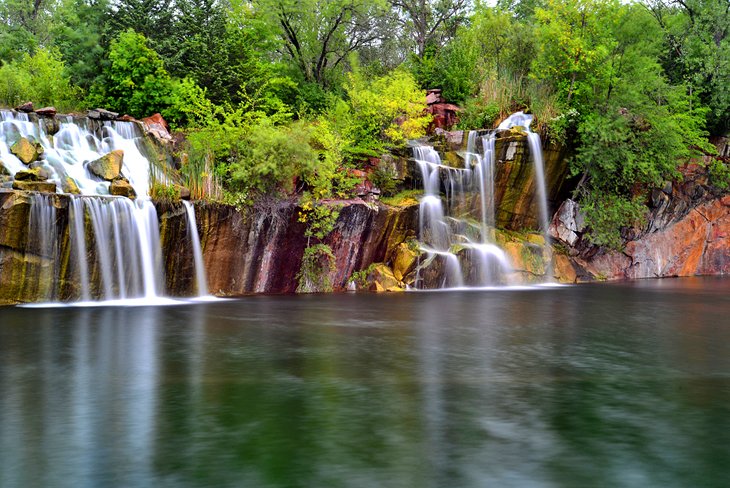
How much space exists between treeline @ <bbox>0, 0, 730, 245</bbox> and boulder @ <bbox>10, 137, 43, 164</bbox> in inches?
168

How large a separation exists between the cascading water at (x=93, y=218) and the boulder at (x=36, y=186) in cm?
60

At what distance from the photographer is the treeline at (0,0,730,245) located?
814 inches

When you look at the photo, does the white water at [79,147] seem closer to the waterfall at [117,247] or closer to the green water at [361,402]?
the waterfall at [117,247]

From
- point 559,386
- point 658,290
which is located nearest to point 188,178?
point 559,386

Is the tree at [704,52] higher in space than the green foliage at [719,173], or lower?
higher

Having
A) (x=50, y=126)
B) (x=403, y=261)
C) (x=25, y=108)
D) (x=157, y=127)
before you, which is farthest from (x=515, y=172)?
(x=25, y=108)

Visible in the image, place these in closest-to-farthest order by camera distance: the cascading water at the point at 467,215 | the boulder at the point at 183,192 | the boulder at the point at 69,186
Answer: the boulder at the point at 69,186
the boulder at the point at 183,192
the cascading water at the point at 467,215

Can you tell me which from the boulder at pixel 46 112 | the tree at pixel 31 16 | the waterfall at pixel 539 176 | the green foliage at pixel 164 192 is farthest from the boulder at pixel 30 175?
the tree at pixel 31 16

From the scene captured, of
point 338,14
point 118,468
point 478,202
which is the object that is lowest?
point 118,468

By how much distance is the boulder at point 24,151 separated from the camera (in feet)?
56.6

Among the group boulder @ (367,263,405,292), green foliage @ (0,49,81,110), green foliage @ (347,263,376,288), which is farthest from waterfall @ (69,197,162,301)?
green foliage @ (0,49,81,110)

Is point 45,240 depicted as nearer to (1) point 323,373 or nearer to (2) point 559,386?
(1) point 323,373

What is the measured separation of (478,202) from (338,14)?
14.4m

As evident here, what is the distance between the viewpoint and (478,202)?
23188 millimetres
